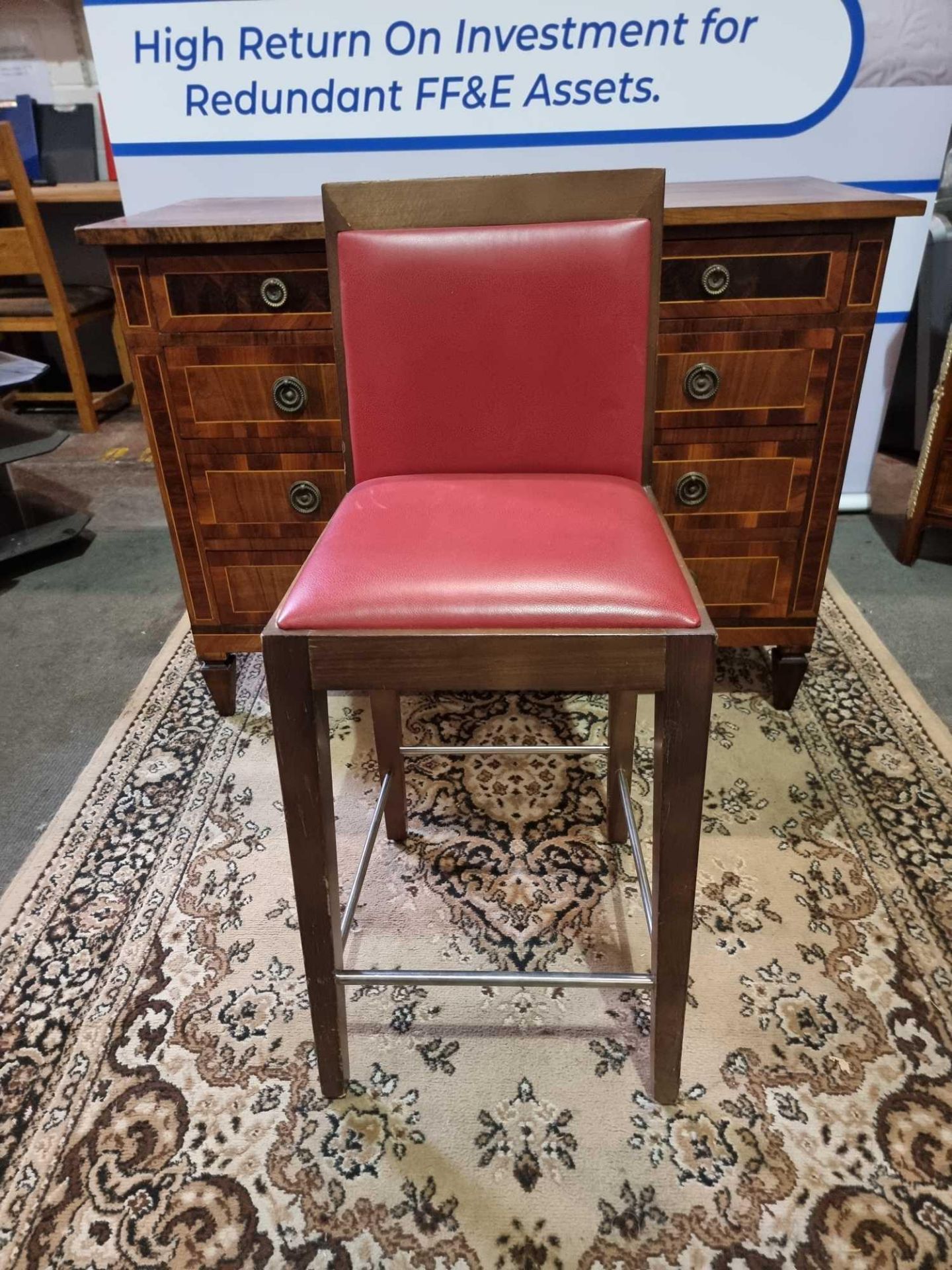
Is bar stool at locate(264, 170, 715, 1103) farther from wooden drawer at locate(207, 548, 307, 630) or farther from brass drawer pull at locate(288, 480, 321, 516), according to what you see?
wooden drawer at locate(207, 548, 307, 630)

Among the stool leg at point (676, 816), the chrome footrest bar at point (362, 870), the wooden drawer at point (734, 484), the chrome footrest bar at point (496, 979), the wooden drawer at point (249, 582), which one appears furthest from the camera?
the wooden drawer at point (249, 582)

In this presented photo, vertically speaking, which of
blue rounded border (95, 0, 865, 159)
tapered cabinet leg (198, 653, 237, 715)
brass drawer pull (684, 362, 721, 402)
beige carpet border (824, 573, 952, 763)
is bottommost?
beige carpet border (824, 573, 952, 763)

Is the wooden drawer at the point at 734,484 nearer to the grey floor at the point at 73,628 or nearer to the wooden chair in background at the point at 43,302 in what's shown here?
the grey floor at the point at 73,628

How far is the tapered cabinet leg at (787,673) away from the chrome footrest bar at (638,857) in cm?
54

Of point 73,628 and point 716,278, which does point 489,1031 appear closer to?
point 716,278

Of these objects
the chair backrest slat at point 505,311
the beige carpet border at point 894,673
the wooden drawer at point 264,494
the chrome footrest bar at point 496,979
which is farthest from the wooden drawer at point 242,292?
the beige carpet border at point 894,673

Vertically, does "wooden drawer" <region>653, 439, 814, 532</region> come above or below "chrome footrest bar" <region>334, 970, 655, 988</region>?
above

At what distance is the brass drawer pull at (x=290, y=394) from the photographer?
1.46m

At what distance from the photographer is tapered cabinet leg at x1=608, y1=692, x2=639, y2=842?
4.25 feet

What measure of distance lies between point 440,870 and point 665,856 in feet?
1.90

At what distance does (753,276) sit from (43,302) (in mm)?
2834

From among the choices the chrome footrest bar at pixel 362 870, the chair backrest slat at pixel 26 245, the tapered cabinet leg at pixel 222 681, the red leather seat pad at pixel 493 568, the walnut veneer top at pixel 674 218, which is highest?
the walnut veneer top at pixel 674 218

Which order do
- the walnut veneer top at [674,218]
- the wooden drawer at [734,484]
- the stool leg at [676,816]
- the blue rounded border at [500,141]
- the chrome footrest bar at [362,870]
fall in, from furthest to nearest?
1. the blue rounded border at [500,141]
2. the wooden drawer at [734,484]
3. the walnut veneer top at [674,218]
4. the chrome footrest bar at [362,870]
5. the stool leg at [676,816]

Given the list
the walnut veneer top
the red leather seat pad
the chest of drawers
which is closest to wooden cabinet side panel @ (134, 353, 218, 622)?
the chest of drawers
